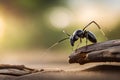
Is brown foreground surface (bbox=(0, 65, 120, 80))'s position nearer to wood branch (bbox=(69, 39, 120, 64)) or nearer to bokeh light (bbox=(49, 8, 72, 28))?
wood branch (bbox=(69, 39, 120, 64))

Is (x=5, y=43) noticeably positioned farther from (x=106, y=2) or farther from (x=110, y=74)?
(x=110, y=74)

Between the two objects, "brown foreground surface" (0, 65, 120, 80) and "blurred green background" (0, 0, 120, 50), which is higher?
"blurred green background" (0, 0, 120, 50)

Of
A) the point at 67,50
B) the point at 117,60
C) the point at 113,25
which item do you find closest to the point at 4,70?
the point at 117,60

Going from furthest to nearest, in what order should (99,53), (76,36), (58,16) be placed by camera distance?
(58,16)
(76,36)
(99,53)

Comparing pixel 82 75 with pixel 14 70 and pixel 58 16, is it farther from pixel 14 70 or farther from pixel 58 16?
pixel 58 16

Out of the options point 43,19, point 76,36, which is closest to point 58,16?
point 43,19

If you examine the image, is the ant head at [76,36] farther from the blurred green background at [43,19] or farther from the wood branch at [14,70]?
the blurred green background at [43,19]

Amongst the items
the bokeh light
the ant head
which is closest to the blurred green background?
the bokeh light
